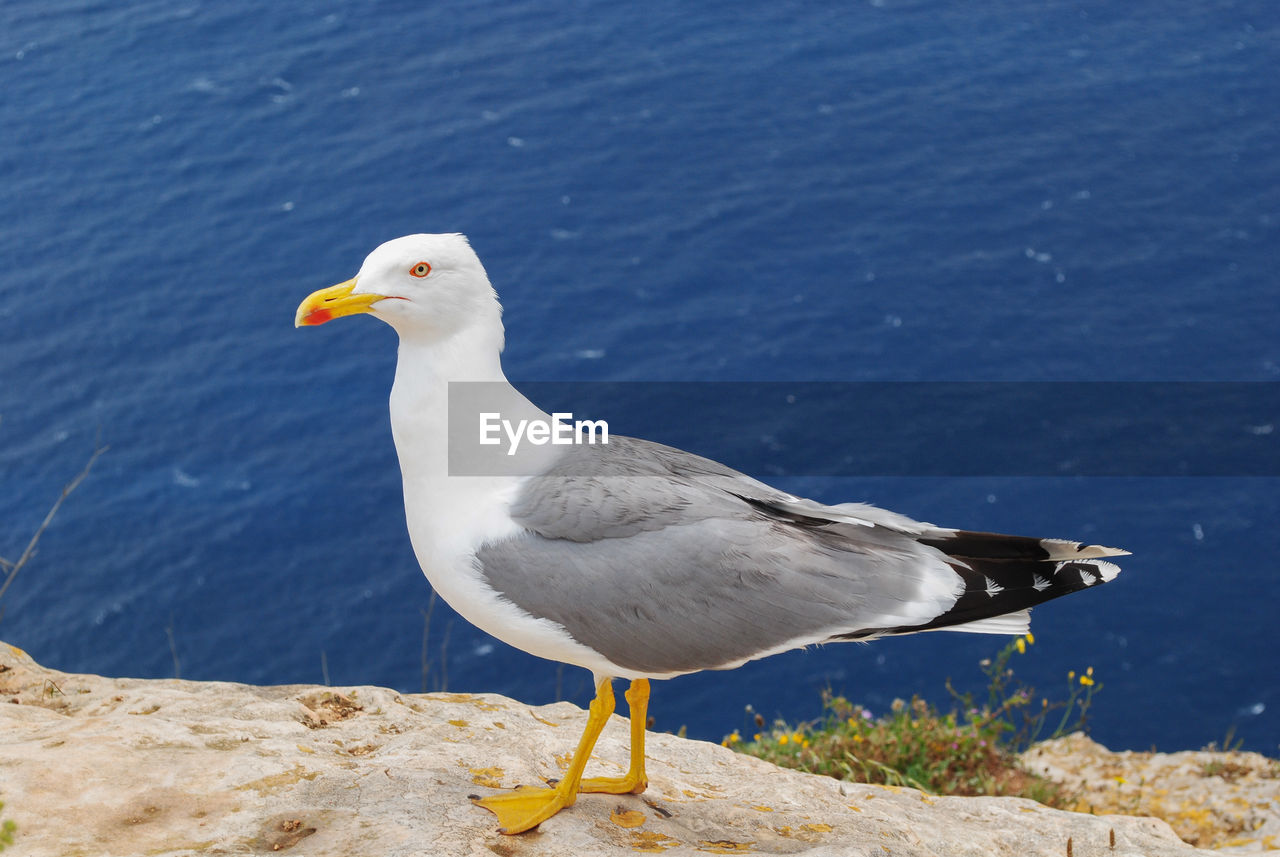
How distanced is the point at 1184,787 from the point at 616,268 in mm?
35076

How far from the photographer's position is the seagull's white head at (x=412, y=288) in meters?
6.07

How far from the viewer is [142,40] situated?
55.2 metres

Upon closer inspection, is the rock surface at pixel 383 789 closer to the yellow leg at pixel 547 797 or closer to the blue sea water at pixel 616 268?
the yellow leg at pixel 547 797

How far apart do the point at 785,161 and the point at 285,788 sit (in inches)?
1810

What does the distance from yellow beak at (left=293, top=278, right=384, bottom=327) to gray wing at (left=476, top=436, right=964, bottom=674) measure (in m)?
1.22

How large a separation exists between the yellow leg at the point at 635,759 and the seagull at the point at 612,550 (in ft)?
0.77

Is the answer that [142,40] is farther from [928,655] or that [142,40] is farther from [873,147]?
[928,655]

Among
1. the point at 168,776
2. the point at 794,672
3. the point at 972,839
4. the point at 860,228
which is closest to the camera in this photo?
the point at 168,776

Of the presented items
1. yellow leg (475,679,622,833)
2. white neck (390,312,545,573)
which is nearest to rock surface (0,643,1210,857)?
yellow leg (475,679,622,833)

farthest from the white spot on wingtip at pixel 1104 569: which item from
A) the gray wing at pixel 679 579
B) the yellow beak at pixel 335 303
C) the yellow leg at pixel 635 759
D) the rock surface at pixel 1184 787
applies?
the rock surface at pixel 1184 787

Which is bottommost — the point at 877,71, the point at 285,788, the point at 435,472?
the point at 285,788

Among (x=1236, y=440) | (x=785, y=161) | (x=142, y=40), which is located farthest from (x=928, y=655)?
(x=142, y=40)

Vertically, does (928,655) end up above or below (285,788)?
below

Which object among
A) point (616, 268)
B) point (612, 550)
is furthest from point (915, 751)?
point (616, 268)
